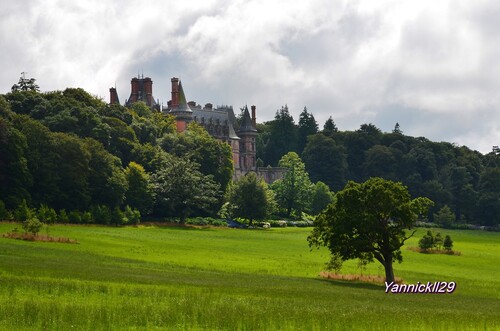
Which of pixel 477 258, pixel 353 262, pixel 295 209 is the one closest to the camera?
pixel 353 262

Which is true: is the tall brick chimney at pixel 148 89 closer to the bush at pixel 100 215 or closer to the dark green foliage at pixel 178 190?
the dark green foliage at pixel 178 190

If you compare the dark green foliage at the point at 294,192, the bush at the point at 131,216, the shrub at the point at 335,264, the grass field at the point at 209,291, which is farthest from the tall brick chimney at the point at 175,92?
the shrub at the point at 335,264

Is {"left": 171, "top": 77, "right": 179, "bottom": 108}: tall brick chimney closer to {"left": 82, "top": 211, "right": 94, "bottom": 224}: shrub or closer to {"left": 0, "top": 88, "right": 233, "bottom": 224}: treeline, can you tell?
{"left": 0, "top": 88, "right": 233, "bottom": 224}: treeline

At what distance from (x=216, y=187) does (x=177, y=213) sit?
8048 millimetres

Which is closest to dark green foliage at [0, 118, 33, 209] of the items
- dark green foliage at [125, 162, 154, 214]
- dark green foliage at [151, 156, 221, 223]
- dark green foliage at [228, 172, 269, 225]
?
dark green foliage at [125, 162, 154, 214]

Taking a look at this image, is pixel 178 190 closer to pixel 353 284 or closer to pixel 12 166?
pixel 12 166

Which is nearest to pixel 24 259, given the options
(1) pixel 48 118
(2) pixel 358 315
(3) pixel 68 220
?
(2) pixel 358 315

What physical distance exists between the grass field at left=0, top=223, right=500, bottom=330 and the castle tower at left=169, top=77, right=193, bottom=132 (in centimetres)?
10333

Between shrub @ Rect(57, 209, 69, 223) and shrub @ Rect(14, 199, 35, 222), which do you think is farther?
shrub @ Rect(57, 209, 69, 223)

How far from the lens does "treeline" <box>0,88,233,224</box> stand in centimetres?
10012

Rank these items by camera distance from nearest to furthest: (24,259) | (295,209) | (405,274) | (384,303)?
(384,303) < (24,259) < (405,274) < (295,209)

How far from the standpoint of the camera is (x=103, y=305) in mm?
32469

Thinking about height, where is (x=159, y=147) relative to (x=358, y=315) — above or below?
above

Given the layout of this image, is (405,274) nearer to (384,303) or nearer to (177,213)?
(384,303)
